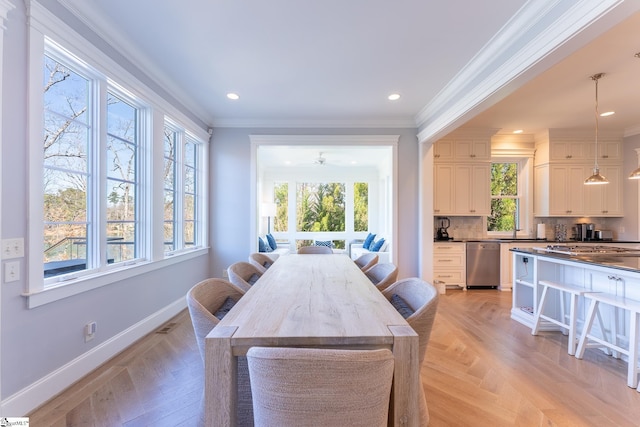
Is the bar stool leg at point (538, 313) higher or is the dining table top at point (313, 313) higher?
the dining table top at point (313, 313)

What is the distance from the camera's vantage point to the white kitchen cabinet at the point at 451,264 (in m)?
5.11

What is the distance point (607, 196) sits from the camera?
17.4 feet

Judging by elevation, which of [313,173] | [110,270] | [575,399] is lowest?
[575,399]

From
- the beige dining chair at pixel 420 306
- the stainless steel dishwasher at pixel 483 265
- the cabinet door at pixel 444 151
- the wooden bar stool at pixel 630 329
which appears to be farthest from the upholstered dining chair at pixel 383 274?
the cabinet door at pixel 444 151

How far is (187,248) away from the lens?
413 centimetres

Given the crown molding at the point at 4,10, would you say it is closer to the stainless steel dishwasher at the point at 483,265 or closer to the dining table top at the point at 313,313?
the dining table top at the point at 313,313

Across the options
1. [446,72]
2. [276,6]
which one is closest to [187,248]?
[276,6]

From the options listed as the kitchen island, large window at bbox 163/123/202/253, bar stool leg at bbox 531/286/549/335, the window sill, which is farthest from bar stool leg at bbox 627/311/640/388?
large window at bbox 163/123/202/253

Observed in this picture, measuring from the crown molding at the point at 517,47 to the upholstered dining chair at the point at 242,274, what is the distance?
8.64 feet

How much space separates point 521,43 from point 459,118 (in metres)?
1.14

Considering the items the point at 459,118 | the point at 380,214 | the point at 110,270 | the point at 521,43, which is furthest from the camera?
the point at 380,214

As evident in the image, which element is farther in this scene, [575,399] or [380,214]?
[380,214]

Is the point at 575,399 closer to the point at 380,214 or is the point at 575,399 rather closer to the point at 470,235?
the point at 470,235

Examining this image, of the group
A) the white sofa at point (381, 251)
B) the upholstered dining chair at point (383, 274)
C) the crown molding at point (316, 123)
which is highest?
the crown molding at point (316, 123)
